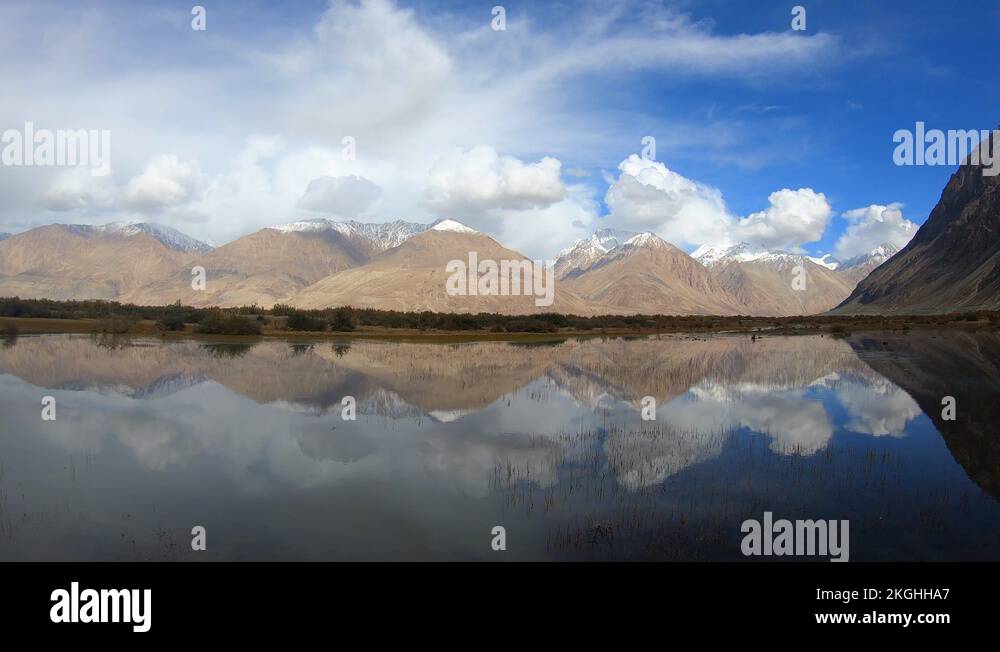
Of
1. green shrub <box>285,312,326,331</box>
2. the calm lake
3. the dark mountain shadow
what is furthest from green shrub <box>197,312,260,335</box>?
the dark mountain shadow

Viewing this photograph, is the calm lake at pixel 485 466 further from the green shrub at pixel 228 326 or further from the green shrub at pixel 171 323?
the green shrub at pixel 171 323

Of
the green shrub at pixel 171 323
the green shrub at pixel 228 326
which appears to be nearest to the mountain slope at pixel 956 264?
the green shrub at pixel 228 326

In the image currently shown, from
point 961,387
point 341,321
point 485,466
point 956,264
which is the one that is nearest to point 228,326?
point 341,321

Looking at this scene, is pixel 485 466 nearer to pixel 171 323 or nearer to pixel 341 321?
pixel 341 321
